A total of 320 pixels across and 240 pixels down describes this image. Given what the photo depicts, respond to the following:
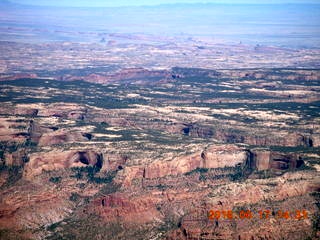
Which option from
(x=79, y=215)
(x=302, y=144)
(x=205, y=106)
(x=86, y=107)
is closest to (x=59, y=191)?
(x=79, y=215)

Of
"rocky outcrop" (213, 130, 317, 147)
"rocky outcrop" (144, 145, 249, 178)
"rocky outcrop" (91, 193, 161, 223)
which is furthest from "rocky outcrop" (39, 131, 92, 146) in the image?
"rocky outcrop" (91, 193, 161, 223)
